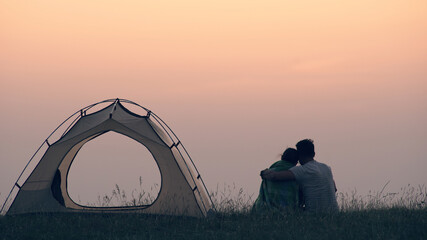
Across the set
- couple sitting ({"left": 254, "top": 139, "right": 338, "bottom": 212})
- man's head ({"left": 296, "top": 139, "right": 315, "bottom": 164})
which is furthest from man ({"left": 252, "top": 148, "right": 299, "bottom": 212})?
man's head ({"left": 296, "top": 139, "right": 315, "bottom": 164})

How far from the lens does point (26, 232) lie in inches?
357

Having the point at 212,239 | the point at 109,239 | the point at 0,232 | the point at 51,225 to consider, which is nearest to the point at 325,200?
the point at 212,239

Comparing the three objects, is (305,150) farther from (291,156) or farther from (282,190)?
(282,190)

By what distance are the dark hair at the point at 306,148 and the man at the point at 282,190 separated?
17 centimetres

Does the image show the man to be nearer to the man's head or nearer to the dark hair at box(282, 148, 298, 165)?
the dark hair at box(282, 148, 298, 165)

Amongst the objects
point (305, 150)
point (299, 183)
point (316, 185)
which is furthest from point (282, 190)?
point (305, 150)

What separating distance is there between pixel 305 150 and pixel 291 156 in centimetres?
30

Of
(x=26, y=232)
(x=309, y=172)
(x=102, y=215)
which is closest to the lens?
(x=26, y=232)

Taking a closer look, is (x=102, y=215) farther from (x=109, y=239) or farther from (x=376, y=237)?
(x=376, y=237)

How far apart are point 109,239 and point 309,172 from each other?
3.71 meters

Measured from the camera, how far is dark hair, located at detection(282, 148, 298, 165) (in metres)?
10.4

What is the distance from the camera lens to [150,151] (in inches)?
445

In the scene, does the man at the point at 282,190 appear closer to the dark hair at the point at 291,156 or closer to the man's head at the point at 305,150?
the dark hair at the point at 291,156

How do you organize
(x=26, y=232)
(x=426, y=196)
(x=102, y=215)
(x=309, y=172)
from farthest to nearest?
(x=426, y=196)
(x=102, y=215)
(x=309, y=172)
(x=26, y=232)
